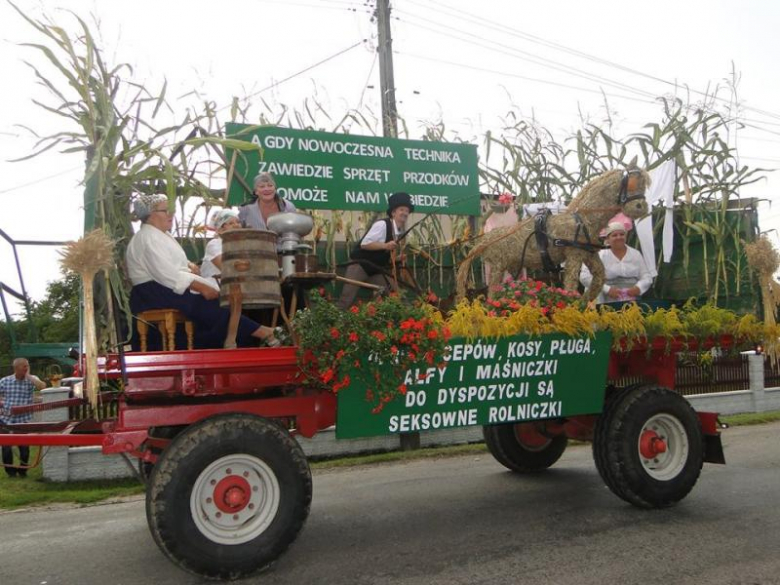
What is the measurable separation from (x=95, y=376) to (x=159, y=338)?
1190 mm

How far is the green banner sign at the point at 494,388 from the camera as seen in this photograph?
4.10 m

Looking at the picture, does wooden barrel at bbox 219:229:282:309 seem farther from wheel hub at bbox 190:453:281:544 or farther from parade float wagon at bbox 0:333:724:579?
wheel hub at bbox 190:453:281:544

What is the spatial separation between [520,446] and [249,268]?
3426 mm

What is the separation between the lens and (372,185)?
5.76 meters

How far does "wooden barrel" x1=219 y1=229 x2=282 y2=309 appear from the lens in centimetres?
398

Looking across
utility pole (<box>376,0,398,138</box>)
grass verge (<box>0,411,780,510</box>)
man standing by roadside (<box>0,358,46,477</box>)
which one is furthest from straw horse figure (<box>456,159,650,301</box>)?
man standing by roadside (<box>0,358,46,477</box>)

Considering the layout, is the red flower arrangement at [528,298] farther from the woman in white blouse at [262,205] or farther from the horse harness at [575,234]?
the woman in white blouse at [262,205]

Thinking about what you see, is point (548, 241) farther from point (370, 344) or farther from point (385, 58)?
point (385, 58)

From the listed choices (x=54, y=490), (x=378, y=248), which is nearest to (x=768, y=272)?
(x=378, y=248)

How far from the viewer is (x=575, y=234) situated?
18.1ft

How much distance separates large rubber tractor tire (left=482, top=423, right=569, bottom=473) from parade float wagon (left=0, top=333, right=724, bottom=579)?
865 millimetres

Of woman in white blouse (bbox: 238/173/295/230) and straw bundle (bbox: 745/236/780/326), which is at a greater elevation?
woman in white blouse (bbox: 238/173/295/230)

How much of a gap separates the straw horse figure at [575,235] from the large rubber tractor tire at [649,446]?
1055 millimetres

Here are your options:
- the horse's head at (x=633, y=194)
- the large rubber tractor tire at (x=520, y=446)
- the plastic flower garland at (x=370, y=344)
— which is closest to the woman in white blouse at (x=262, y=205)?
the plastic flower garland at (x=370, y=344)
